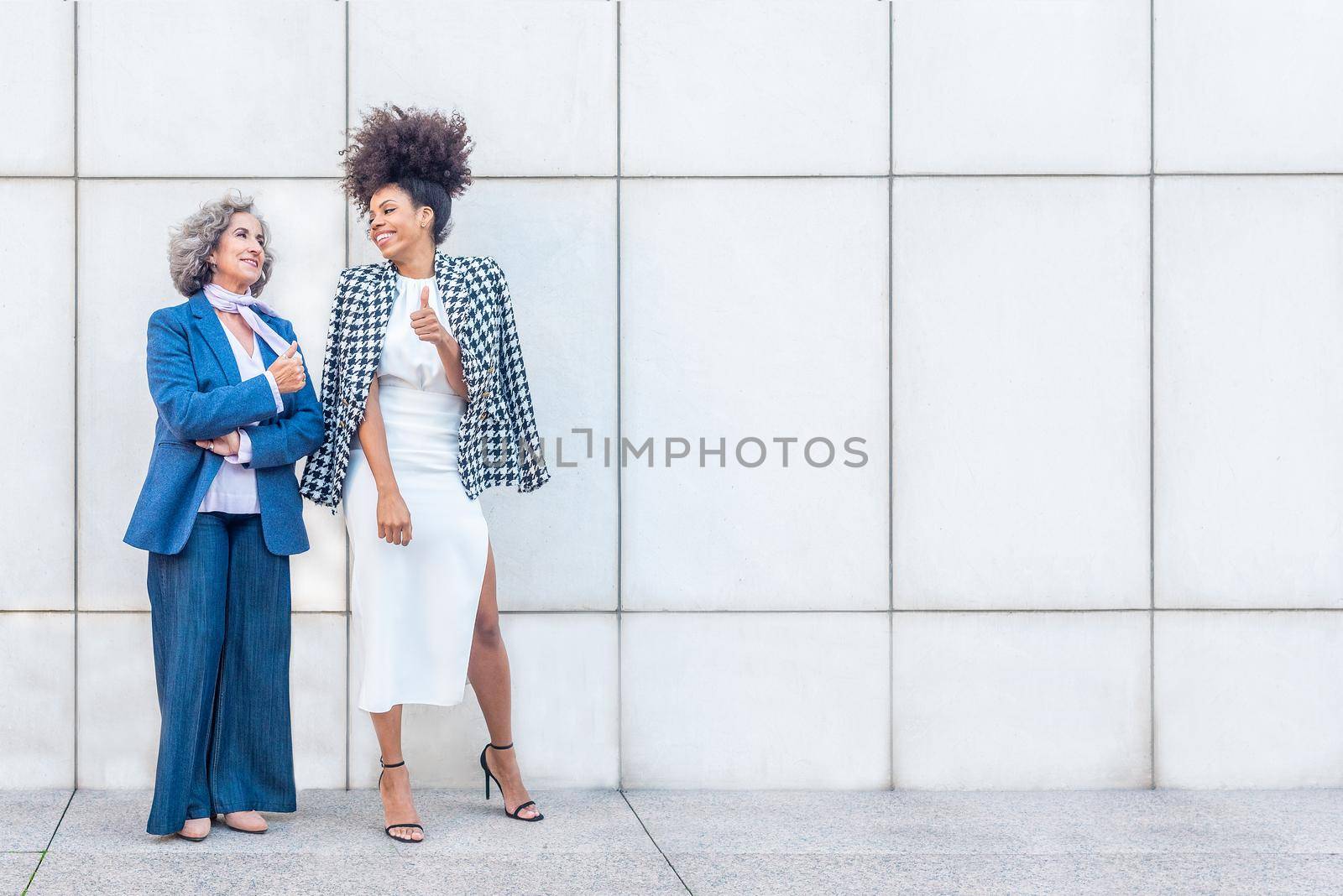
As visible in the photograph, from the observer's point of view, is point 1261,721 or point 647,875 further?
point 1261,721

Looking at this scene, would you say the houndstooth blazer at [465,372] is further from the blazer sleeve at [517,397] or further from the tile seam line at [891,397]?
the tile seam line at [891,397]

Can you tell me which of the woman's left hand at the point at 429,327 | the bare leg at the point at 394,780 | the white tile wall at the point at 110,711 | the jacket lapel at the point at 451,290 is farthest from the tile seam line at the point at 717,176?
the bare leg at the point at 394,780

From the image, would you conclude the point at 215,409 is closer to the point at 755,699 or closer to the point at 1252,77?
the point at 755,699

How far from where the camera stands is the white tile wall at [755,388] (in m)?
4.90

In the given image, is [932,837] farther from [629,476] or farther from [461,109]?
[461,109]

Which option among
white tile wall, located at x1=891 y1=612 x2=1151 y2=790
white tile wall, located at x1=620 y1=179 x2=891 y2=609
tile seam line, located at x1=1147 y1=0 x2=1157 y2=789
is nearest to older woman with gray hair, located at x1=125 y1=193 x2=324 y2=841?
white tile wall, located at x1=620 y1=179 x2=891 y2=609

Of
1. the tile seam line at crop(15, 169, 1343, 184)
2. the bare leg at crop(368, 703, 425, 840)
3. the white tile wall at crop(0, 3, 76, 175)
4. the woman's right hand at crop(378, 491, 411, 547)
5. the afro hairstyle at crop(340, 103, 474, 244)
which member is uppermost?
the white tile wall at crop(0, 3, 76, 175)

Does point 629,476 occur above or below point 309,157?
below

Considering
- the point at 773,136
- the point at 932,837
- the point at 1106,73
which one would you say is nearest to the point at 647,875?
the point at 932,837

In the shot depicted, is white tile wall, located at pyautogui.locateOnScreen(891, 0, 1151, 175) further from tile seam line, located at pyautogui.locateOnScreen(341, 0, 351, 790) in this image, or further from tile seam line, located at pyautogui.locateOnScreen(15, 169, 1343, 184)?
tile seam line, located at pyautogui.locateOnScreen(341, 0, 351, 790)

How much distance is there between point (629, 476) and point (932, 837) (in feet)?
6.04

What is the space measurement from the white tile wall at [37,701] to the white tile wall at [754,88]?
3.07 metres

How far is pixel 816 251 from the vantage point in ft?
16.1

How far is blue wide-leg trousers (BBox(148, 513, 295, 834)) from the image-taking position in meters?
3.98
